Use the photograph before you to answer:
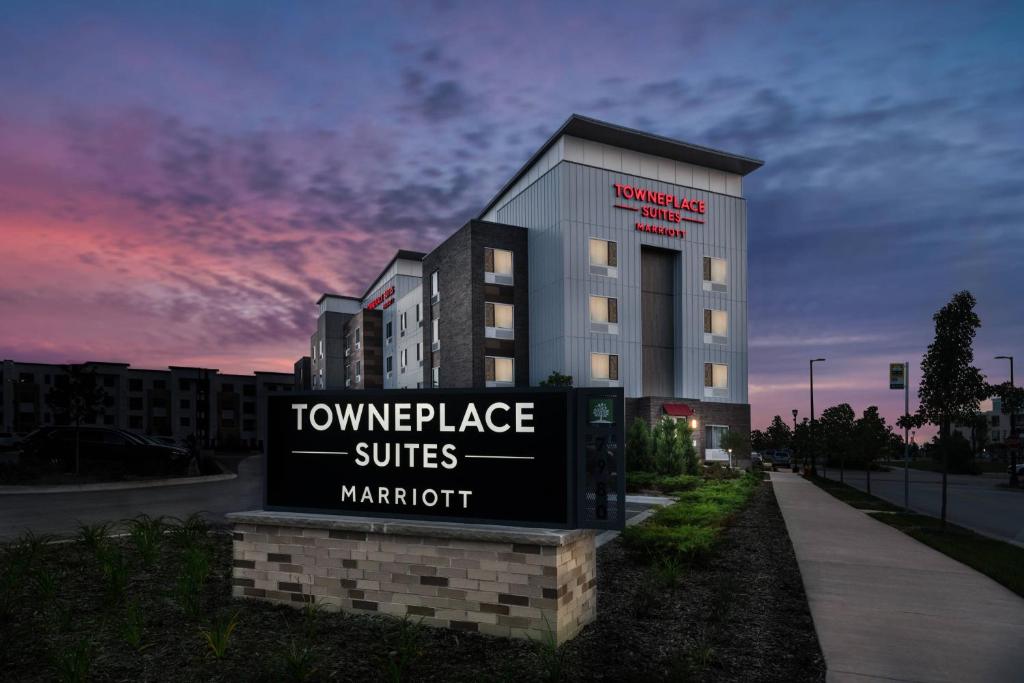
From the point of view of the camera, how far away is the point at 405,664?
568 centimetres

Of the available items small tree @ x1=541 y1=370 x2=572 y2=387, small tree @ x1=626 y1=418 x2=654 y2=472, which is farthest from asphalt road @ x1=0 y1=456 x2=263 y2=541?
small tree @ x1=541 y1=370 x2=572 y2=387

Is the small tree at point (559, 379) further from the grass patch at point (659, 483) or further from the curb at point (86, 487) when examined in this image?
the curb at point (86, 487)

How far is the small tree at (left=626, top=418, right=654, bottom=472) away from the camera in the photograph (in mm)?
29875

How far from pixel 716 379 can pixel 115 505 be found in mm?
35671

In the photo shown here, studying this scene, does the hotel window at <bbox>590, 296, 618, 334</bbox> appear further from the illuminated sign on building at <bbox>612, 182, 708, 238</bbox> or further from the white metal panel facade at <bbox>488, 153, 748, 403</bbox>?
the illuminated sign on building at <bbox>612, 182, 708, 238</bbox>

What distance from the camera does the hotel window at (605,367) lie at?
133 ft

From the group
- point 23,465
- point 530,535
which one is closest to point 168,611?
point 530,535

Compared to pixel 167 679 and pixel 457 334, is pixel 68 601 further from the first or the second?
pixel 457 334

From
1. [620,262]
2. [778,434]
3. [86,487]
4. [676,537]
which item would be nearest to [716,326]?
[620,262]

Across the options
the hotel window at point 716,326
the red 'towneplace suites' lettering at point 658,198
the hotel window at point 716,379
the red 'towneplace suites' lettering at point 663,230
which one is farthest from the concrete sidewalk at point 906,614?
the hotel window at point 716,326

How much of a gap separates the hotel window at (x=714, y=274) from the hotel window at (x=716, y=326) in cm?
151

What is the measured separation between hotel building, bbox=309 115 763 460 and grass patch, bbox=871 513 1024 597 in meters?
22.1

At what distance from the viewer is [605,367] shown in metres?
41.1

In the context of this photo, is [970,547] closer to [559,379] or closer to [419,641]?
[419,641]
